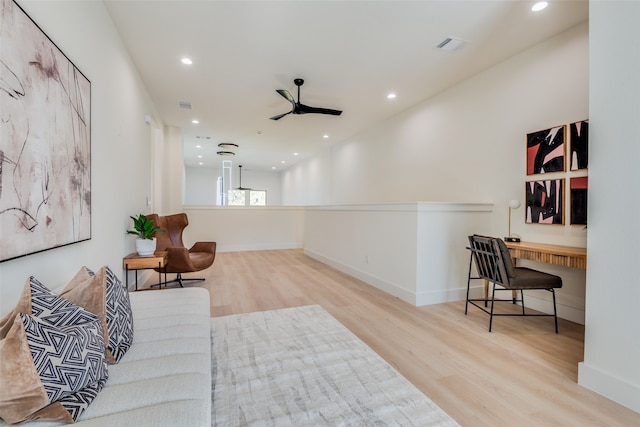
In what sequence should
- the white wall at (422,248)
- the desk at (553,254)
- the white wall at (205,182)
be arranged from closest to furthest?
the desk at (553,254)
the white wall at (422,248)
the white wall at (205,182)

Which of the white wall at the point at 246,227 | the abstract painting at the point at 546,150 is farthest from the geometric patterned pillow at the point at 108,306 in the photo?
the white wall at the point at 246,227

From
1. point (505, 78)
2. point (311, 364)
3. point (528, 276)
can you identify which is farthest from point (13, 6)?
point (505, 78)

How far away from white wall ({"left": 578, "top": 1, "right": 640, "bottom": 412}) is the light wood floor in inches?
8.5

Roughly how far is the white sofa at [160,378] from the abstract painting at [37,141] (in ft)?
2.25

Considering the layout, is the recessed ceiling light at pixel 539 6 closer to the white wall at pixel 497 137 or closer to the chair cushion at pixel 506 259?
the white wall at pixel 497 137

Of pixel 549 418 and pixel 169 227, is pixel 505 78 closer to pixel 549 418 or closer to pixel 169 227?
pixel 549 418

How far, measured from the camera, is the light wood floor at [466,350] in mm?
1576

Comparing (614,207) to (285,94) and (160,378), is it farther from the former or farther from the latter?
(285,94)

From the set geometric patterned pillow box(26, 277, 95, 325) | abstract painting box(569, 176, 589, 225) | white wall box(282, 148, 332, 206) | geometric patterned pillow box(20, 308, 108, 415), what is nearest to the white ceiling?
abstract painting box(569, 176, 589, 225)

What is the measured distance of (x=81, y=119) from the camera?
194cm

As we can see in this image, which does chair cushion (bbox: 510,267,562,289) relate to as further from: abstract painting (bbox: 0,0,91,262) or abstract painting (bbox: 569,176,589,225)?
abstract painting (bbox: 0,0,91,262)

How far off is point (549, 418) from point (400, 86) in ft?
13.2

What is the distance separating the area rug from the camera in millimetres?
1483

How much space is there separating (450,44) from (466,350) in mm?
3071
